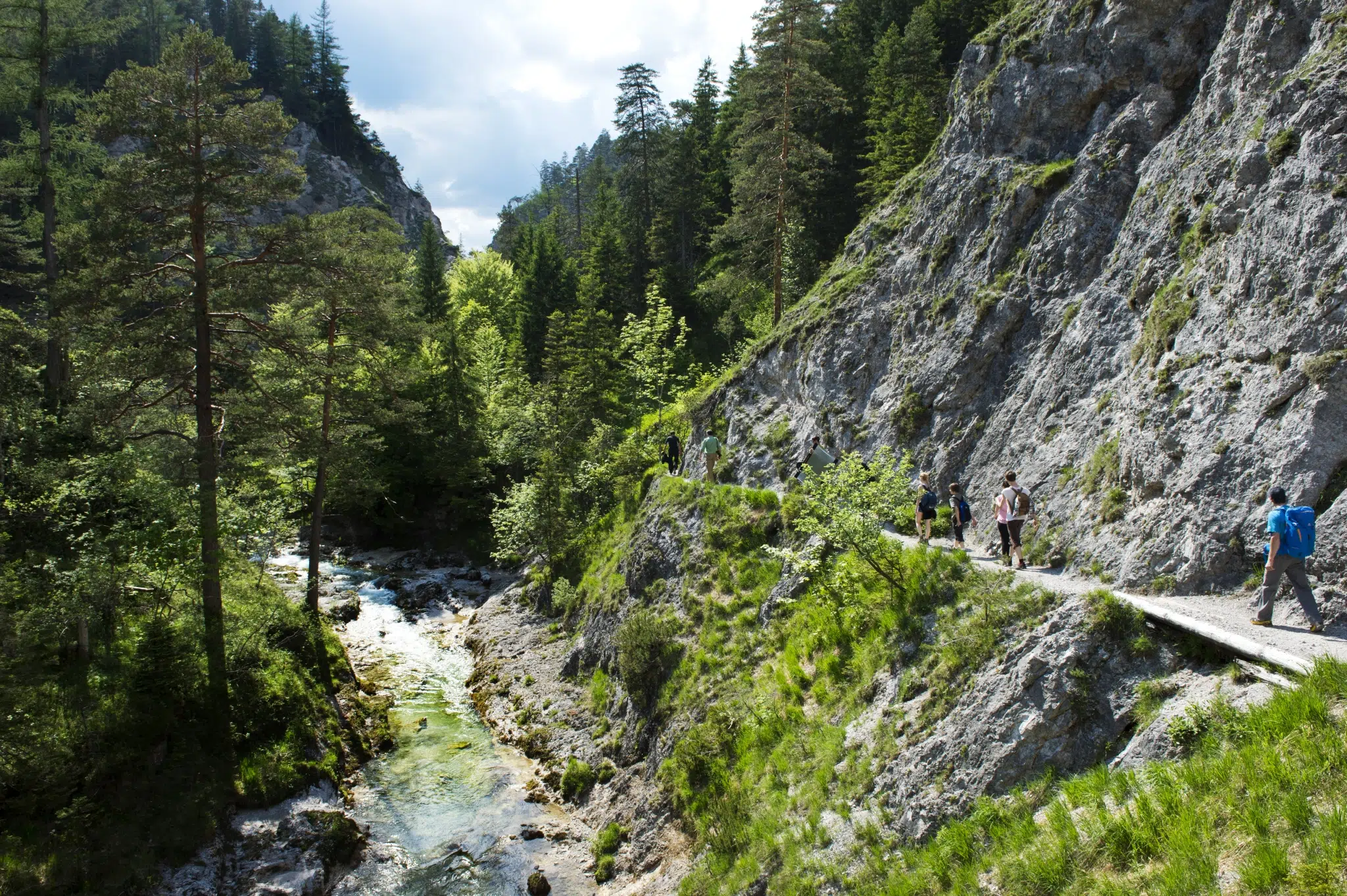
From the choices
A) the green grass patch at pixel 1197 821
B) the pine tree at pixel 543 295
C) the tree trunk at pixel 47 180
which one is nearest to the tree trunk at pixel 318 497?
the tree trunk at pixel 47 180

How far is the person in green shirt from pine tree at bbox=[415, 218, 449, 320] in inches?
1221

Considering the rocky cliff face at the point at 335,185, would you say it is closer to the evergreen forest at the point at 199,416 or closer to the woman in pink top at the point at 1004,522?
the evergreen forest at the point at 199,416

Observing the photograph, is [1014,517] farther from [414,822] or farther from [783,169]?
[783,169]

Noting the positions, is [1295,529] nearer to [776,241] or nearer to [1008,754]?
[1008,754]

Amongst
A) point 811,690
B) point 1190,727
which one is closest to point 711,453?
point 811,690

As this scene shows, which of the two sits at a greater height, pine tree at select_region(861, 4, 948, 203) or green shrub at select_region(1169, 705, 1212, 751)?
pine tree at select_region(861, 4, 948, 203)

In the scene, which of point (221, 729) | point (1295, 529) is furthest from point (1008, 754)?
point (221, 729)

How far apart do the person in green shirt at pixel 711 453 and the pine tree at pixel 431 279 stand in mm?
31021

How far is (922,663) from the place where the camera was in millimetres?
10727

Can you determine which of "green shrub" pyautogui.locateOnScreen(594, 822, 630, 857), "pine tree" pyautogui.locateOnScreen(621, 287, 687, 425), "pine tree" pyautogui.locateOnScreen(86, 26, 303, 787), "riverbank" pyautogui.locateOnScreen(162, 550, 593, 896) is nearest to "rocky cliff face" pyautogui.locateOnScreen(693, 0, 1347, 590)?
"pine tree" pyautogui.locateOnScreen(621, 287, 687, 425)

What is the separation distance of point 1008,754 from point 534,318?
46587 mm

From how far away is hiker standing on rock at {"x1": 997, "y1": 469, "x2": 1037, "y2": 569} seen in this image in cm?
1170

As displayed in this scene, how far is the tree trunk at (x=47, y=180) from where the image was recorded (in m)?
21.1

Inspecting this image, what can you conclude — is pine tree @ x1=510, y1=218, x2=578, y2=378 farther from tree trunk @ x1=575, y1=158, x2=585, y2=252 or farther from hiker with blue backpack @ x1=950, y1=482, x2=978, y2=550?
hiker with blue backpack @ x1=950, y1=482, x2=978, y2=550
